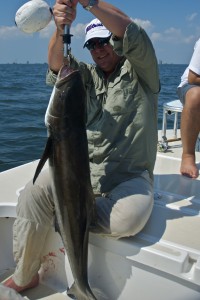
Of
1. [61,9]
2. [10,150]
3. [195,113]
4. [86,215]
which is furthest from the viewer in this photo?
[10,150]

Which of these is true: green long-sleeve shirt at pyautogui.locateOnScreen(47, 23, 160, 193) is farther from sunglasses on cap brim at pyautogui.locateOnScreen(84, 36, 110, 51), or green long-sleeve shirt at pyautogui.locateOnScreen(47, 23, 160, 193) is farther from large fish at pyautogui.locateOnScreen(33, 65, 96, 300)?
large fish at pyautogui.locateOnScreen(33, 65, 96, 300)

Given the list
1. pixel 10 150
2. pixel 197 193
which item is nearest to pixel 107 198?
pixel 197 193

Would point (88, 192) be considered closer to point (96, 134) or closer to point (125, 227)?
point (125, 227)

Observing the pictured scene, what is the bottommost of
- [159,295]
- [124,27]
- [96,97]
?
[159,295]

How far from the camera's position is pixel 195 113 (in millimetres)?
4125

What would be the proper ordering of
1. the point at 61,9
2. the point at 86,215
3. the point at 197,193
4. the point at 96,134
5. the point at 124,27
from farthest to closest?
the point at 197,193, the point at 96,134, the point at 124,27, the point at 86,215, the point at 61,9

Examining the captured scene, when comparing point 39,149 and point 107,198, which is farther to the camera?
point 39,149

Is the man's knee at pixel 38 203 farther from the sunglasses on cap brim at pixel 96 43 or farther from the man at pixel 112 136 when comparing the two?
the sunglasses on cap brim at pixel 96 43

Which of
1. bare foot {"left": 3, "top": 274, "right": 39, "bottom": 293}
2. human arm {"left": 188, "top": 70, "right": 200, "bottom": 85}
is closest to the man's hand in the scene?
bare foot {"left": 3, "top": 274, "right": 39, "bottom": 293}

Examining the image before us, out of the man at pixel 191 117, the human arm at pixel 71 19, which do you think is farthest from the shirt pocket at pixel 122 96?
the man at pixel 191 117

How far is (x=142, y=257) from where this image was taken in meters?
2.64

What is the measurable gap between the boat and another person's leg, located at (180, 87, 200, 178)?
0.48m

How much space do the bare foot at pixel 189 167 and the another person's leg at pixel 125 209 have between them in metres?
1.08

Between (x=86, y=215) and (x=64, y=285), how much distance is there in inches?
34.5
